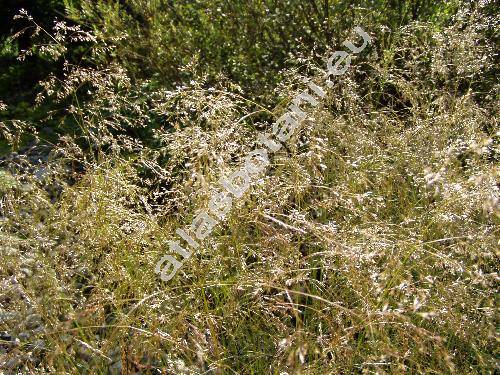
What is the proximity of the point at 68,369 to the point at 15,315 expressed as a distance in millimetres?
248

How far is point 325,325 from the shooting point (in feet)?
7.63

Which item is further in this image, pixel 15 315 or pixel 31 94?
pixel 31 94

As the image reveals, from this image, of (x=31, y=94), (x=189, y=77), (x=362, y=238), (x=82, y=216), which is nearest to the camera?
(x=362, y=238)

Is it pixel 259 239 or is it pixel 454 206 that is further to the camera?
pixel 259 239

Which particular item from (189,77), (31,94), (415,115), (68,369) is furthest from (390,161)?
(31,94)

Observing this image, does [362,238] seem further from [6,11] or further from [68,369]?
[6,11]

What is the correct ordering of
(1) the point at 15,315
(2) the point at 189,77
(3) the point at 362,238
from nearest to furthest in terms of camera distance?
(3) the point at 362,238 < (1) the point at 15,315 < (2) the point at 189,77

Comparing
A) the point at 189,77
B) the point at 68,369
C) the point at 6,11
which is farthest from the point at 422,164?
the point at 6,11

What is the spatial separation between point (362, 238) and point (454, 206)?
0.31 m

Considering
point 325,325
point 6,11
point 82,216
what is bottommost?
point 325,325

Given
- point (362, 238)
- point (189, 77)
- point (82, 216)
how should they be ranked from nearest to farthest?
A: point (362, 238) < point (82, 216) < point (189, 77)

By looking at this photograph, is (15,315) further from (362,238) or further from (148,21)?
(148,21)

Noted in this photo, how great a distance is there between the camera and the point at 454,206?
84.6 inches

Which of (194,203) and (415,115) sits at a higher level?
(194,203)
